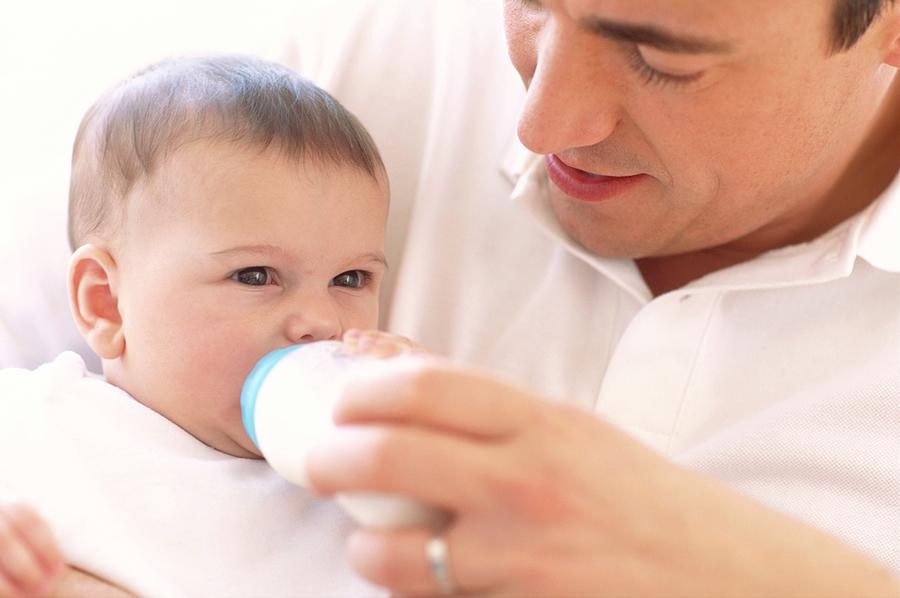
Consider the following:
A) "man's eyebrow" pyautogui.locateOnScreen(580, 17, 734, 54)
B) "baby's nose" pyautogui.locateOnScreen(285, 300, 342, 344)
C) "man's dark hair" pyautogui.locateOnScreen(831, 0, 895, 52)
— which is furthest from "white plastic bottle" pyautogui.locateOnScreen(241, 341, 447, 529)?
"man's dark hair" pyautogui.locateOnScreen(831, 0, 895, 52)

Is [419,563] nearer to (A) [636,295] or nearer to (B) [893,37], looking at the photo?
(A) [636,295]

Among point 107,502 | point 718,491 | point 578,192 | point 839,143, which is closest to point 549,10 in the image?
point 578,192

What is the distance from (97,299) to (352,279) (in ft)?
1.20

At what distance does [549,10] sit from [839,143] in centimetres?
52

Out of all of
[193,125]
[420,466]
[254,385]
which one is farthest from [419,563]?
[193,125]

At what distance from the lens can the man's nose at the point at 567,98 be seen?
1.41m

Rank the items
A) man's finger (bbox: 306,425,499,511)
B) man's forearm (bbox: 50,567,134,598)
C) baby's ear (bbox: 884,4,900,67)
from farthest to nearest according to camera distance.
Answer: baby's ear (bbox: 884,4,900,67), man's forearm (bbox: 50,567,134,598), man's finger (bbox: 306,425,499,511)

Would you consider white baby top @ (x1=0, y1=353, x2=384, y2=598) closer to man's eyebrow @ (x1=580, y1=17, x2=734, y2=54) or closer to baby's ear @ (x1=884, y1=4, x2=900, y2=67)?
man's eyebrow @ (x1=580, y1=17, x2=734, y2=54)

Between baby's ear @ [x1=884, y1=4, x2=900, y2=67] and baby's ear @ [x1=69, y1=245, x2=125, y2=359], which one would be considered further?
baby's ear @ [x1=69, y1=245, x2=125, y2=359]

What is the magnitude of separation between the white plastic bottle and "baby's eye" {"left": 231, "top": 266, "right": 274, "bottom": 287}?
7.8 inches

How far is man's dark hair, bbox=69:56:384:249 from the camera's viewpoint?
1.54 m

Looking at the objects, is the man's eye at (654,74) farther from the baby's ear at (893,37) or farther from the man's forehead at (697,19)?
the baby's ear at (893,37)

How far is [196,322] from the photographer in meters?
1.47

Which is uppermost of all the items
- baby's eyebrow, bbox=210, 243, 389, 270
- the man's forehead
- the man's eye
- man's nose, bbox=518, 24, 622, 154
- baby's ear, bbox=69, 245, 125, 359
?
the man's forehead
